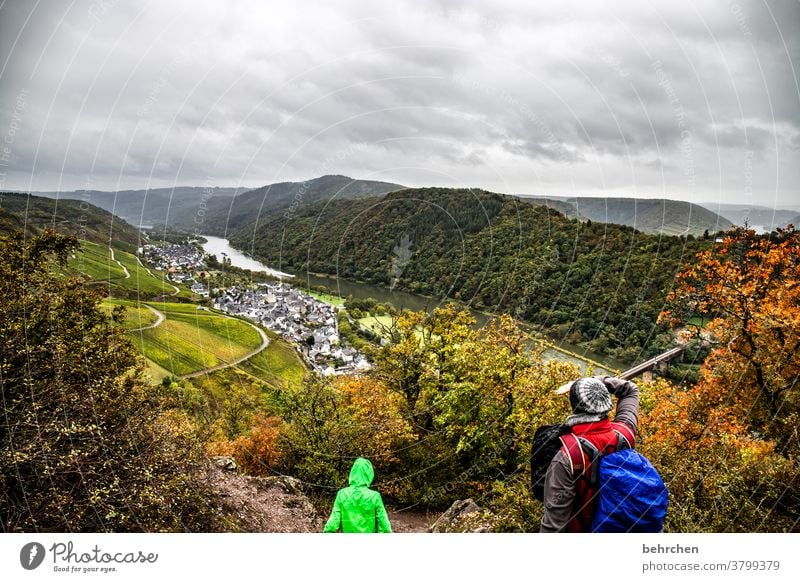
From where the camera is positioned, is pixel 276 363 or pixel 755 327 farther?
pixel 276 363

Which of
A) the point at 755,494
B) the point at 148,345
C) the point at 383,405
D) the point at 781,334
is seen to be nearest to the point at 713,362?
the point at 781,334

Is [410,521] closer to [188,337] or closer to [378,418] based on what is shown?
[378,418]

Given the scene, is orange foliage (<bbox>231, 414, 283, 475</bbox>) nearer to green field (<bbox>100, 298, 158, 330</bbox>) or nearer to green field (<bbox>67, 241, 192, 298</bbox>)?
green field (<bbox>67, 241, 192, 298</bbox>)

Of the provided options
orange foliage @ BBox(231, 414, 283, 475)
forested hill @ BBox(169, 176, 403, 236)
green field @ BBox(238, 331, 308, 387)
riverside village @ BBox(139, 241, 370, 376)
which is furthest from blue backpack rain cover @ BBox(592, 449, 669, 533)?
forested hill @ BBox(169, 176, 403, 236)

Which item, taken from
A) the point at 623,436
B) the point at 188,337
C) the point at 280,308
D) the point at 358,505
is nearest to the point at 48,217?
the point at 280,308

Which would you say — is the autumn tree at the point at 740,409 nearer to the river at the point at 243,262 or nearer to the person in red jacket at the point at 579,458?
the person in red jacket at the point at 579,458

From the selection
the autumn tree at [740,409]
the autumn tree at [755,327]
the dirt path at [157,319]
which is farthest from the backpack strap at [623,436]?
the dirt path at [157,319]

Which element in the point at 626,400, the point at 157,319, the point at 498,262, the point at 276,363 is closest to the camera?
the point at 626,400
